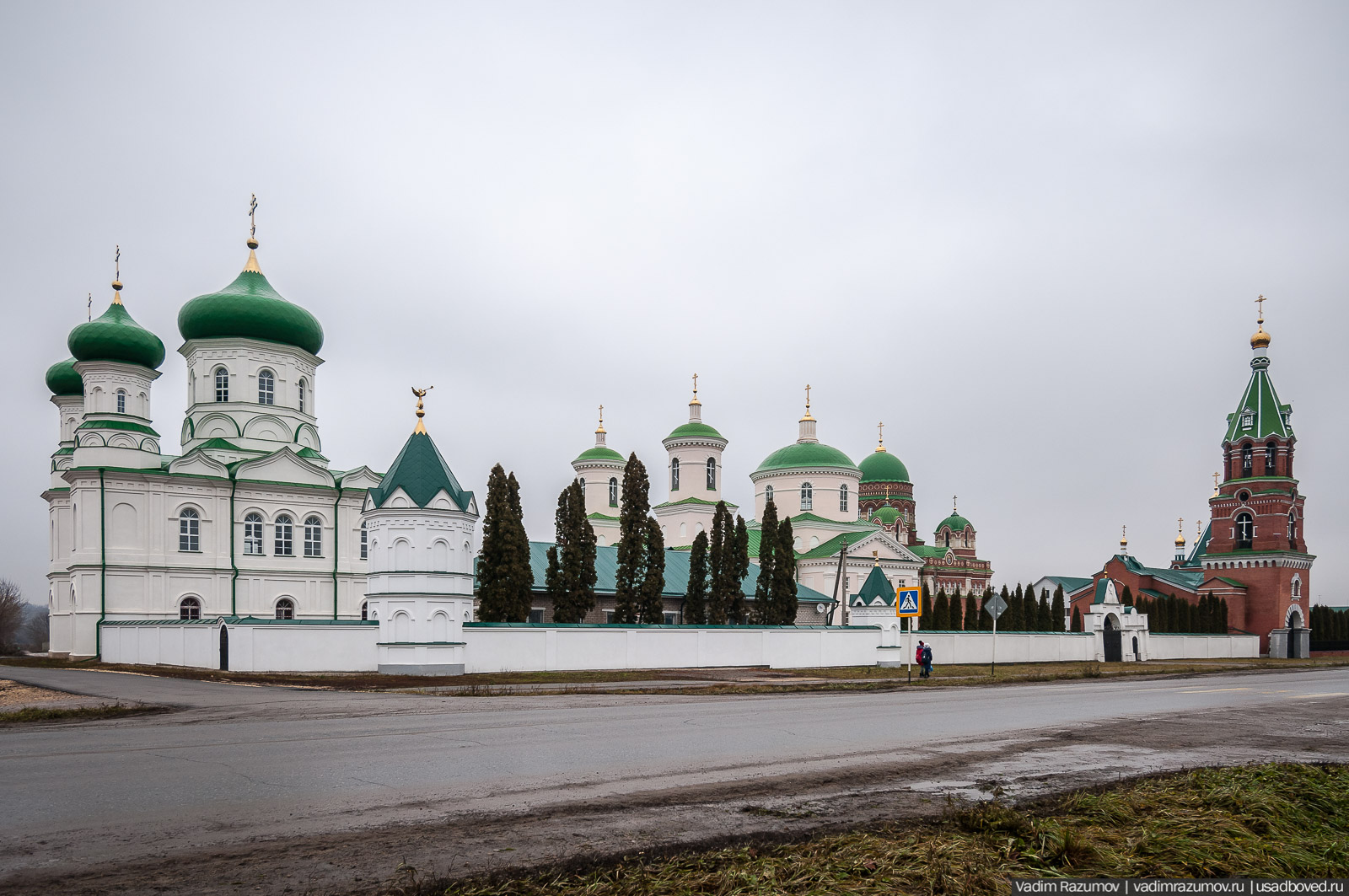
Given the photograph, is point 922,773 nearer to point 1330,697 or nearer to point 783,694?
point 783,694

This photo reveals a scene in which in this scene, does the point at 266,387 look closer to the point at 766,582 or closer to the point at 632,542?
the point at 632,542

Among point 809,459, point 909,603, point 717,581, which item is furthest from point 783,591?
point 809,459

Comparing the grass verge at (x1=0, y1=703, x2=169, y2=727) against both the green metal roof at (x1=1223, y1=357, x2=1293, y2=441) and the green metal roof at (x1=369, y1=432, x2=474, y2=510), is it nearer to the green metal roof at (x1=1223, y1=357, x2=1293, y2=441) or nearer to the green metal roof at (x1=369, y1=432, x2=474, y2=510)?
the green metal roof at (x1=369, y1=432, x2=474, y2=510)

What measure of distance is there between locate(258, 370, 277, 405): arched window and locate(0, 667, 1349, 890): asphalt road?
24.3m

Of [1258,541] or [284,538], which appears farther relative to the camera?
[1258,541]

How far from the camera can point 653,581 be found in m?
37.1

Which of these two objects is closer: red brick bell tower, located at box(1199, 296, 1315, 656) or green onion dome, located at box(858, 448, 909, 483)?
red brick bell tower, located at box(1199, 296, 1315, 656)

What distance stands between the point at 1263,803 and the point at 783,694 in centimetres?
1378

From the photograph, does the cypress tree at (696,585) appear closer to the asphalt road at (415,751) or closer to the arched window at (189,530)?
the arched window at (189,530)

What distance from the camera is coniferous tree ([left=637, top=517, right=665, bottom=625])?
37.1 metres

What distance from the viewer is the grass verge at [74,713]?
45.2ft

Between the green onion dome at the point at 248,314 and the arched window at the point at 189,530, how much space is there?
25.6 feet

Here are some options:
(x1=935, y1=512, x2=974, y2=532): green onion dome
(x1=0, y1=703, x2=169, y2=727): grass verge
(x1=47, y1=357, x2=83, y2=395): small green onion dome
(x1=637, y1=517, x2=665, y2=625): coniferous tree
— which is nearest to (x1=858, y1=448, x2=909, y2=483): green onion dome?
(x1=935, y1=512, x2=974, y2=532): green onion dome

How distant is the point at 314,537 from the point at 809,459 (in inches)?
1241
